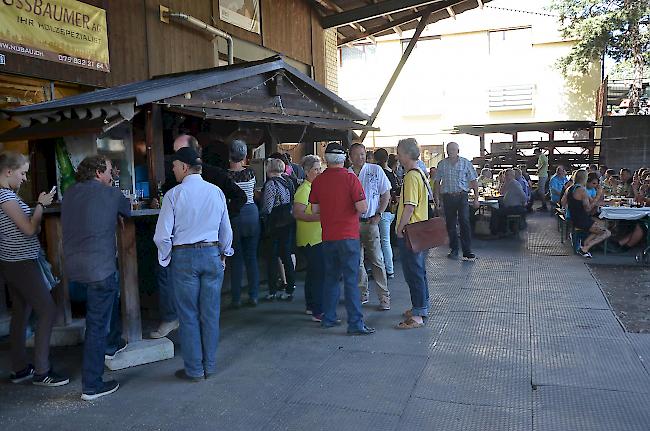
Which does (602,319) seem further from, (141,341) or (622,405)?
(141,341)

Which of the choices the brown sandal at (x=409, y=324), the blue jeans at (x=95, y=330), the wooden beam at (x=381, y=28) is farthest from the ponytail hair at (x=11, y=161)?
the wooden beam at (x=381, y=28)

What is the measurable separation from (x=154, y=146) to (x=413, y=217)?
2601 mm

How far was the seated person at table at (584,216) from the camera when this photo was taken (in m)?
9.23

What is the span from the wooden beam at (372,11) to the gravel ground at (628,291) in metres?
7.59

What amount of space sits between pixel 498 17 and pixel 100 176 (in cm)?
2785

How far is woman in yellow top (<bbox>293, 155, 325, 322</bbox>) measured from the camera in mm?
5977

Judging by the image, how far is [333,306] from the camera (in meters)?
5.72

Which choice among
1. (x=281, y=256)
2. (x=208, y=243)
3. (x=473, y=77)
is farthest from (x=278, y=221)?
(x=473, y=77)

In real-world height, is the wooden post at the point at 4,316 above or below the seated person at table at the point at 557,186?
below

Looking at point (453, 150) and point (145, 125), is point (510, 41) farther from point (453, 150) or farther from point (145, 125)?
point (145, 125)

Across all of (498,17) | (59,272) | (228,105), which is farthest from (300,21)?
(498,17)

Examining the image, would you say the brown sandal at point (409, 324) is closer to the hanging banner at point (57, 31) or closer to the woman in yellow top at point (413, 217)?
the woman in yellow top at point (413, 217)

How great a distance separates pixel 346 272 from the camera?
17.9ft

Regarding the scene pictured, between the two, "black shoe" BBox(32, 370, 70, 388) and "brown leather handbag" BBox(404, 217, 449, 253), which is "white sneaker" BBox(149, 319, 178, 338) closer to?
"black shoe" BBox(32, 370, 70, 388)
